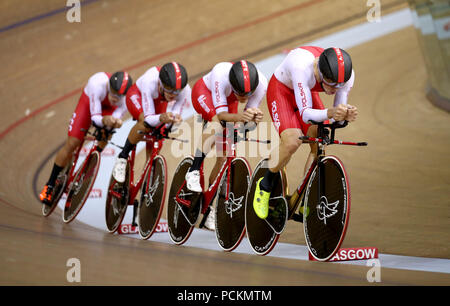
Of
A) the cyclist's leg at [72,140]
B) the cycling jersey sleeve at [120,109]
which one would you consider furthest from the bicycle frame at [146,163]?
the cyclist's leg at [72,140]

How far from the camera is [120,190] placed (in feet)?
14.4

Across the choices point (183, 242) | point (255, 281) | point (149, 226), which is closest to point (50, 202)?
point (149, 226)

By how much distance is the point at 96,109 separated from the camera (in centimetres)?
468

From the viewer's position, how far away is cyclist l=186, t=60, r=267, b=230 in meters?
3.38

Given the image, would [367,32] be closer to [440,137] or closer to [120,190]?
[440,137]

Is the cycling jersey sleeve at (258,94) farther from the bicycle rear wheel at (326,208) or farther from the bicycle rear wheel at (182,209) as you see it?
the bicycle rear wheel at (326,208)

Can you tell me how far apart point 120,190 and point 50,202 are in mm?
759

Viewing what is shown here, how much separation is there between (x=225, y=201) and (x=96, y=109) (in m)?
1.59

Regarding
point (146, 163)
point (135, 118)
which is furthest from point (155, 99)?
point (146, 163)

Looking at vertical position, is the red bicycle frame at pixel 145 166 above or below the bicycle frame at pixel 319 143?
above

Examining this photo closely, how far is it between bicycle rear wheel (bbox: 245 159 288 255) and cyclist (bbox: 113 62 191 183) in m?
0.85

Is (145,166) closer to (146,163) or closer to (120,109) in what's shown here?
(146,163)

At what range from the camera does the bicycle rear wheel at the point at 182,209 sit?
12.4 feet

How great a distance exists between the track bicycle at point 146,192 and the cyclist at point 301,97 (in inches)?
38.6
